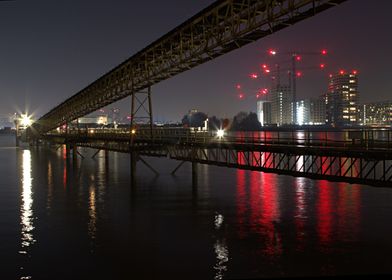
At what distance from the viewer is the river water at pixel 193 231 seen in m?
24.6

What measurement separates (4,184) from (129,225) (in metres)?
35.5

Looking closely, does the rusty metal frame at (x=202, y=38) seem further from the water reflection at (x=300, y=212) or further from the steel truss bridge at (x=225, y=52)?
the water reflection at (x=300, y=212)

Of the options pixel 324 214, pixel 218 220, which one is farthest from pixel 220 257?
pixel 324 214

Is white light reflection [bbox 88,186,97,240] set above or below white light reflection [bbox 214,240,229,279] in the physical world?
above

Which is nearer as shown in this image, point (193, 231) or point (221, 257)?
point (221, 257)

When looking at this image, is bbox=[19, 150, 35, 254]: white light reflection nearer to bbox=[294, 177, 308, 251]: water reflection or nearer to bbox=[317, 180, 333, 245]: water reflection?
bbox=[294, 177, 308, 251]: water reflection

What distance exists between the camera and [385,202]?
147 feet

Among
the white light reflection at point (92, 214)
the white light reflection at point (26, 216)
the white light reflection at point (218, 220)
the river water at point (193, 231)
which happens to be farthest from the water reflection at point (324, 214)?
the white light reflection at point (26, 216)

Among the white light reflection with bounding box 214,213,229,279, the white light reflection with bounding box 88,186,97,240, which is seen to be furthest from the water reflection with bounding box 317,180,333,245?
the white light reflection with bounding box 88,186,97,240

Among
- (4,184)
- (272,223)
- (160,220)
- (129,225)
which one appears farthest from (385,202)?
(4,184)

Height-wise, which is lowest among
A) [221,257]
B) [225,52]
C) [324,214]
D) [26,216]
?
[221,257]

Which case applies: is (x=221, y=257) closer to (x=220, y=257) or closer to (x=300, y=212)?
(x=220, y=257)

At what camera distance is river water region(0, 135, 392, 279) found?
2456 cm

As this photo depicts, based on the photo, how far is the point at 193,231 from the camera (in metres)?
32.8
